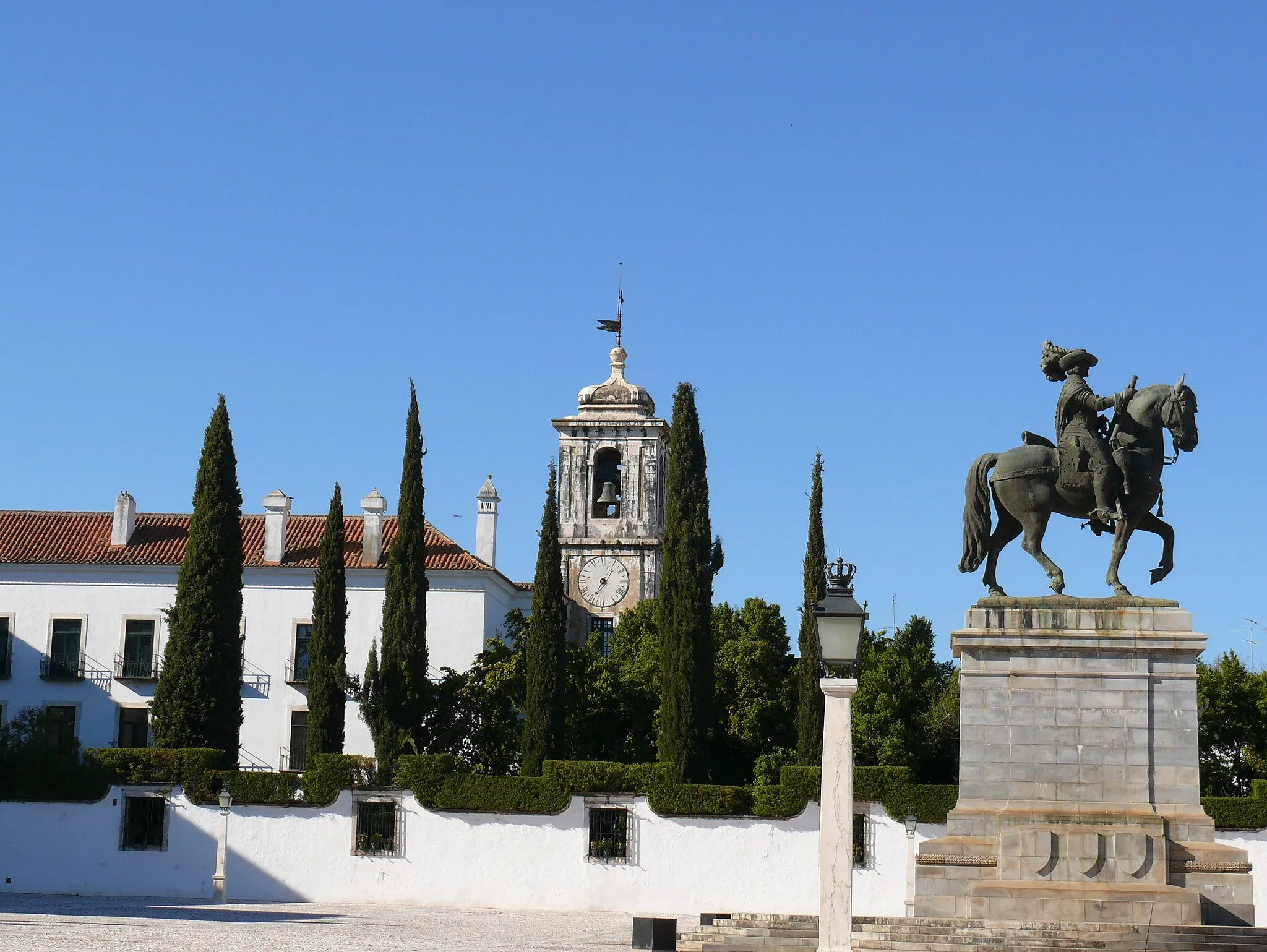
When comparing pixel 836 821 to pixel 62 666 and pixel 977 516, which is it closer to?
pixel 977 516

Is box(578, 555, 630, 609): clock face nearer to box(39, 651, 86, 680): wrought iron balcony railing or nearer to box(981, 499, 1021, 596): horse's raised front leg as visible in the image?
box(39, 651, 86, 680): wrought iron balcony railing

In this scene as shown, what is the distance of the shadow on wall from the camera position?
28.5 metres

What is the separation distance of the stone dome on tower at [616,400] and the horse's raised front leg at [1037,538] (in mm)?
45961

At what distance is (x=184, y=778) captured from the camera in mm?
36750

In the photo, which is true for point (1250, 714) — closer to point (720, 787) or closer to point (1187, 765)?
point (720, 787)

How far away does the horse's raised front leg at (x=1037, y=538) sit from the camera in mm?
19516

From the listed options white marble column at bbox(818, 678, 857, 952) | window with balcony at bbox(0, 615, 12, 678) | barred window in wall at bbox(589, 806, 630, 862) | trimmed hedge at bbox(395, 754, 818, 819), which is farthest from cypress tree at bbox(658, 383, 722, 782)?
white marble column at bbox(818, 678, 857, 952)

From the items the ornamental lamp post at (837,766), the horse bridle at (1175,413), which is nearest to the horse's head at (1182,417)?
the horse bridle at (1175,413)

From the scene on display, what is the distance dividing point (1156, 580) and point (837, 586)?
7.91 m

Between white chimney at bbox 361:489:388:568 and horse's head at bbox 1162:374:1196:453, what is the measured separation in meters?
38.7

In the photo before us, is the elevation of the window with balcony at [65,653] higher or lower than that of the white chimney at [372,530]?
lower

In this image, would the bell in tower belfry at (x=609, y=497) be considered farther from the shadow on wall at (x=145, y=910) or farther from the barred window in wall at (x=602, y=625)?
the shadow on wall at (x=145, y=910)

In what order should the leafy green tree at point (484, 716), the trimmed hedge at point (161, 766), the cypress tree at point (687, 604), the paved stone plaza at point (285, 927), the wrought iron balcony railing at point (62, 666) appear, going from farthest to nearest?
the wrought iron balcony railing at point (62, 666) → the leafy green tree at point (484, 716) → the cypress tree at point (687, 604) → the trimmed hedge at point (161, 766) → the paved stone plaza at point (285, 927)

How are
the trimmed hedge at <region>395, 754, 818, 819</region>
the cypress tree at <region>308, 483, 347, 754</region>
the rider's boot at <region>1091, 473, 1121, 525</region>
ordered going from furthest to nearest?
the cypress tree at <region>308, 483, 347, 754</region>, the trimmed hedge at <region>395, 754, 818, 819</region>, the rider's boot at <region>1091, 473, 1121, 525</region>
